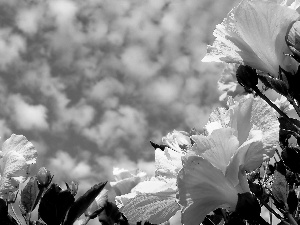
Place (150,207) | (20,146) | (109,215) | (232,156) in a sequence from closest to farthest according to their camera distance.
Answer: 1. (232,156)
2. (150,207)
3. (20,146)
4. (109,215)

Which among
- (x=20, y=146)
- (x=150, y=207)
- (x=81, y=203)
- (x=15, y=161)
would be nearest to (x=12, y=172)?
(x=15, y=161)

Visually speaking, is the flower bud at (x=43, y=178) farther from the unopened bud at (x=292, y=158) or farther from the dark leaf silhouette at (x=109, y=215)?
the unopened bud at (x=292, y=158)

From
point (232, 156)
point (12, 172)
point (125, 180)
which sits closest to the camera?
point (232, 156)

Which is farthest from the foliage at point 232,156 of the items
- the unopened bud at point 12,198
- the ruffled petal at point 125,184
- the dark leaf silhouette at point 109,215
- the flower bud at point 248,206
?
the ruffled petal at point 125,184

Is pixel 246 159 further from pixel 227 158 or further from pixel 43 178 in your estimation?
pixel 43 178

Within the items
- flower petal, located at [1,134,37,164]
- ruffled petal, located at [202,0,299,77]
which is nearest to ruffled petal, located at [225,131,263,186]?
ruffled petal, located at [202,0,299,77]

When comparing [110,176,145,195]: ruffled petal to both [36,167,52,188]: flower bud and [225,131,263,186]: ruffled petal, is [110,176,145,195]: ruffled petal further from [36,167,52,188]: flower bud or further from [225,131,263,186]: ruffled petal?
[225,131,263,186]: ruffled petal

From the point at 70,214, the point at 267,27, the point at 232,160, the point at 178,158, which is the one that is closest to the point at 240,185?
the point at 232,160
